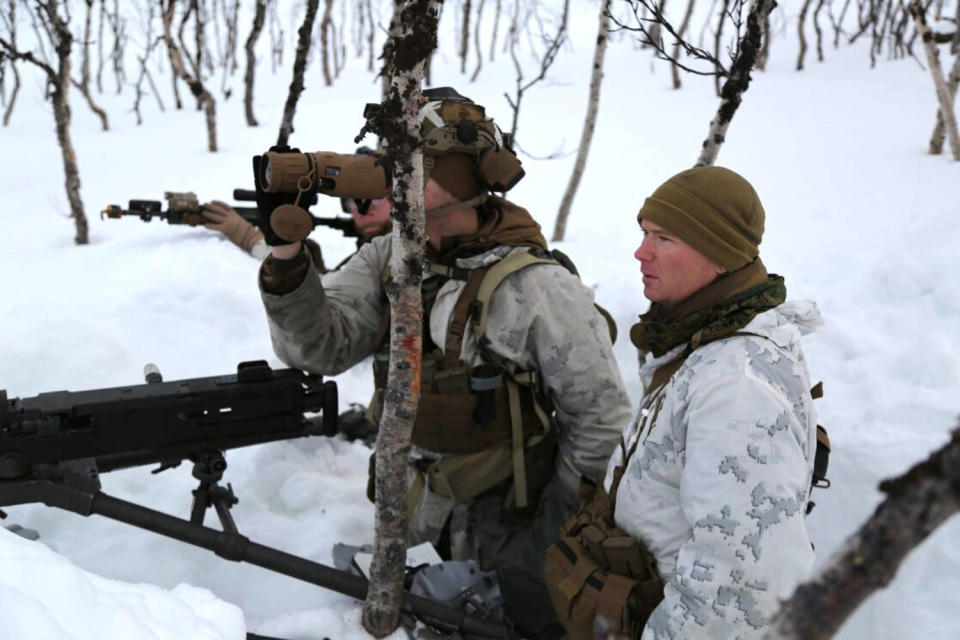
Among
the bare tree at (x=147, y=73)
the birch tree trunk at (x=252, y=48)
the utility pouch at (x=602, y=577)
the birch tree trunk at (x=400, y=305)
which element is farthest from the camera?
the bare tree at (x=147, y=73)

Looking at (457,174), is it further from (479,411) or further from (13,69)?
(13,69)

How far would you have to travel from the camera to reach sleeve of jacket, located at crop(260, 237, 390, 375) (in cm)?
255

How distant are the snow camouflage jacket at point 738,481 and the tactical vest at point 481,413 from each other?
0.89m

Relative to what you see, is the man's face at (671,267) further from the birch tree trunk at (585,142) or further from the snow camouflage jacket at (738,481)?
the birch tree trunk at (585,142)

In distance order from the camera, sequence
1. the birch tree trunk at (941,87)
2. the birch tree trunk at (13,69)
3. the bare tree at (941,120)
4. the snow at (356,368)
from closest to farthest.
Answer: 1. the snow at (356,368)
2. the birch tree trunk at (941,87)
3. the bare tree at (941,120)
4. the birch tree trunk at (13,69)

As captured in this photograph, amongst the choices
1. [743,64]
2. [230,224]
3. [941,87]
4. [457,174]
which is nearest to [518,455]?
[457,174]

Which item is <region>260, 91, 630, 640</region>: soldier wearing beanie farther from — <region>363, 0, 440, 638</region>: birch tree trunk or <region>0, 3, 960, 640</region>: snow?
<region>0, 3, 960, 640</region>: snow

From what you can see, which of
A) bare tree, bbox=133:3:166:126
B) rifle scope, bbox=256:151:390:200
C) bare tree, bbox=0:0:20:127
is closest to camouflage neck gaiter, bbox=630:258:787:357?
rifle scope, bbox=256:151:390:200

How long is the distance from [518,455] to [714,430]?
1124mm

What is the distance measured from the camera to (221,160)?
512 inches

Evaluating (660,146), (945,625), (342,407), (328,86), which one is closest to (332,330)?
(342,407)

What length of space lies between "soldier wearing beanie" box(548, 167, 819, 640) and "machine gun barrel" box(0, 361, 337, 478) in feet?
4.03

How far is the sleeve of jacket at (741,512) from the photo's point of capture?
4.87 feet

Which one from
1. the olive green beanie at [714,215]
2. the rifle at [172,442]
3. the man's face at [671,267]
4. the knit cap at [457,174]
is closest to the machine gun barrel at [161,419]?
the rifle at [172,442]
